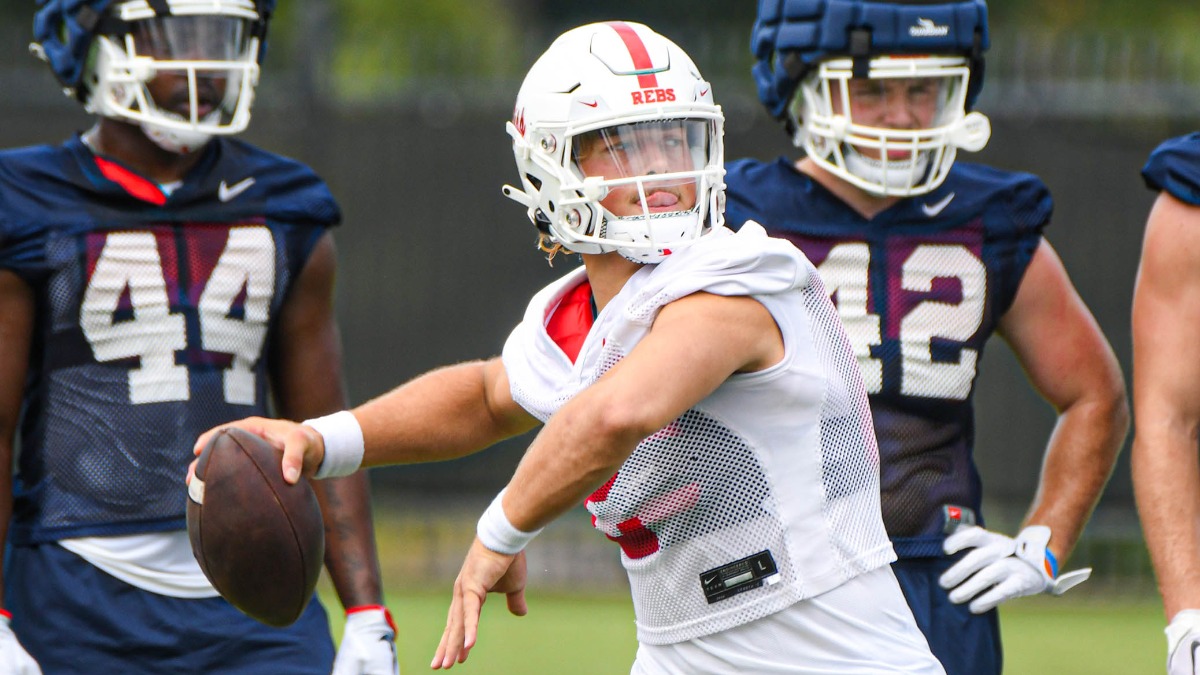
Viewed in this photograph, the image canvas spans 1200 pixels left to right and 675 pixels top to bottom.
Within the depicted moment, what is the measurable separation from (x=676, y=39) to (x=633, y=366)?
630 cm

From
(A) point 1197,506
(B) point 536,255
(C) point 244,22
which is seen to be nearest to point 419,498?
(B) point 536,255

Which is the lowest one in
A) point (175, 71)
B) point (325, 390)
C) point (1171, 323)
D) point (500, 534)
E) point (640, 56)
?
point (325, 390)

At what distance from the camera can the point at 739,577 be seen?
10.1 feet

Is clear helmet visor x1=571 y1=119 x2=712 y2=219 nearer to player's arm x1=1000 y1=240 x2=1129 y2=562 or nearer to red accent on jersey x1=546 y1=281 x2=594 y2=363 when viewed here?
red accent on jersey x1=546 y1=281 x2=594 y2=363

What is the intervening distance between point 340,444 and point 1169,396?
184 cm

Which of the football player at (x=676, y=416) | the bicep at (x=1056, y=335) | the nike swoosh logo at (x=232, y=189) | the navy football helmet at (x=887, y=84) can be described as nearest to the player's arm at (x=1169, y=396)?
the bicep at (x=1056, y=335)

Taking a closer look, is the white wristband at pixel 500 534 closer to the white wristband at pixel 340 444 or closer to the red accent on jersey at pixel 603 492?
the red accent on jersey at pixel 603 492

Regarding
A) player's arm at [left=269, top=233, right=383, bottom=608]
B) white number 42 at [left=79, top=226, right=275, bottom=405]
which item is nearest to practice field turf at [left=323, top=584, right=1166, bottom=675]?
player's arm at [left=269, top=233, right=383, bottom=608]

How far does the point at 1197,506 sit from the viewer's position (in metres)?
3.87

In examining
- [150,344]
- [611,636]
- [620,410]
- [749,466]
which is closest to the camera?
[620,410]

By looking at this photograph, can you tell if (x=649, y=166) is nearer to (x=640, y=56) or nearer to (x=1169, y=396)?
(x=640, y=56)

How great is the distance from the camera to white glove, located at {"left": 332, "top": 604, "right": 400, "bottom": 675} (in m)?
3.97

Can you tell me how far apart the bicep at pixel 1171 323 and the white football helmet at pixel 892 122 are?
1.59ft

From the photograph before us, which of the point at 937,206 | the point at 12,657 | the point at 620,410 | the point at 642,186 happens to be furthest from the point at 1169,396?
the point at 12,657
